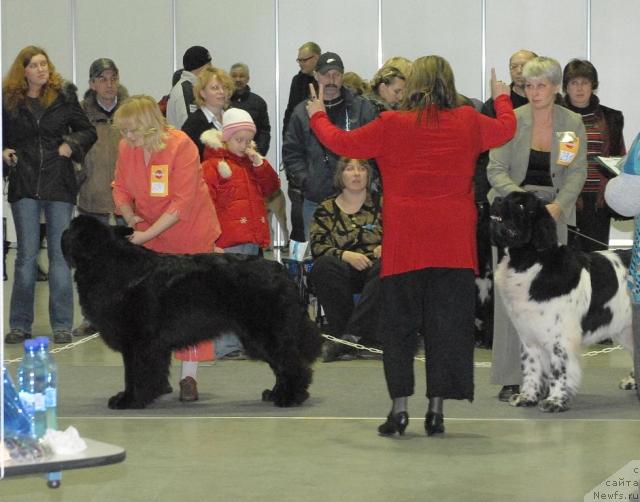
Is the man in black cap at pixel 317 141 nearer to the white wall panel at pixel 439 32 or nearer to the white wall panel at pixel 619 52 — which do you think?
the white wall panel at pixel 439 32

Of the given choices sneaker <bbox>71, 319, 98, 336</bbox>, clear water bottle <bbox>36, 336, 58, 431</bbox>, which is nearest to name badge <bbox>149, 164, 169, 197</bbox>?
sneaker <bbox>71, 319, 98, 336</bbox>

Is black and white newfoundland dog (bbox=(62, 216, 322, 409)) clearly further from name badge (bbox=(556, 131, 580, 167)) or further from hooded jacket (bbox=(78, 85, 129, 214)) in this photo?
hooded jacket (bbox=(78, 85, 129, 214))

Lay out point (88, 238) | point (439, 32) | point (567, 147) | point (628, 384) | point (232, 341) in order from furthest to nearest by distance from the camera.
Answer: point (439, 32)
point (232, 341)
point (628, 384)
point (567, 147)
point (88, 238)

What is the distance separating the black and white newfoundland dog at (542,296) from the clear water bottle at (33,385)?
313 cm

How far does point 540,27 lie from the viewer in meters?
13.5

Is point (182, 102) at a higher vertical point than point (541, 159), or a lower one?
higher

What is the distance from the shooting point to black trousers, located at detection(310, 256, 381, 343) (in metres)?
7.29

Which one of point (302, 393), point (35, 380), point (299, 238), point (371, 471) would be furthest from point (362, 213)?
point (35, 380)

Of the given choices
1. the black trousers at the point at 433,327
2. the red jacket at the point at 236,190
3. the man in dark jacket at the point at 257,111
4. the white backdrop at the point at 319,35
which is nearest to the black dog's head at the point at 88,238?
the red jacket at the point at 236,190

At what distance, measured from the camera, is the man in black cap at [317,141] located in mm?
8016

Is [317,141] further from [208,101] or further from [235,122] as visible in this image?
[235,122]

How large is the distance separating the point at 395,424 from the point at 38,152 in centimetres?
362

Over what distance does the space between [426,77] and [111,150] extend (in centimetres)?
413

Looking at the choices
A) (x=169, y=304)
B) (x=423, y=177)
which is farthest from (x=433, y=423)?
(x=169, y=304)
